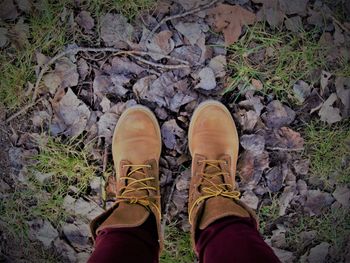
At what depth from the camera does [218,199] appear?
5.98ft

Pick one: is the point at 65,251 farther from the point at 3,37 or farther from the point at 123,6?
the point at 123,6

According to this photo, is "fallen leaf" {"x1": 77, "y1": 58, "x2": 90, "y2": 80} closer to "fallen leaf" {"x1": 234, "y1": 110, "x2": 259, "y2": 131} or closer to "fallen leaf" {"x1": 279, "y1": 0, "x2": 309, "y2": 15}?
"fallen leaf" {"x1": 234, "y1": 110, "x2": 259, "y2": 131}

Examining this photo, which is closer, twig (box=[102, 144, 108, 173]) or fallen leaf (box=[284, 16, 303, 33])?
fallen leaf (box=[284, 16, 303, 33])

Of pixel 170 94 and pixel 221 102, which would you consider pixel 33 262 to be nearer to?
pixel 170 94

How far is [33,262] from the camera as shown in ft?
7.31

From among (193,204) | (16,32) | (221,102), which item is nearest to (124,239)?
(193,204)

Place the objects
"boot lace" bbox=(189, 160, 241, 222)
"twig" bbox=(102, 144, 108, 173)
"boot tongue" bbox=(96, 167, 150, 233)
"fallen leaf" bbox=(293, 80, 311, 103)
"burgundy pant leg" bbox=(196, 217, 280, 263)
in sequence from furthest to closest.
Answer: "twig" bbox=(102, 144, 108, 173), "fallen leaf" bbox=(293, 80, 311, 103), "boot lace" bbox=(189, 160, 241, 222), "boot tongue" bbox=(96, 167, 150, 233), "burgundy pant leg" bbox=(196, 217, 280, 263)

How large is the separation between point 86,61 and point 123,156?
0.55 metres

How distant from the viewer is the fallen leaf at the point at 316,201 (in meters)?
2.07

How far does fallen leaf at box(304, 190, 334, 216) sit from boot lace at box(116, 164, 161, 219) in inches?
33.3

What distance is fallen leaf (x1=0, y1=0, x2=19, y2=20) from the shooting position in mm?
1943

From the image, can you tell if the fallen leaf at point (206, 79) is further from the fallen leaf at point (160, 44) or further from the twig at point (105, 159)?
the twig at point (105, 159)

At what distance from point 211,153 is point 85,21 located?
3.22ft

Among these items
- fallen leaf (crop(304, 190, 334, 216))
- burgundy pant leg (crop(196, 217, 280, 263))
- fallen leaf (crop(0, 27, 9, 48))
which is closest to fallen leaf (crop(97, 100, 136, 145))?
fallen leaf (crop(0, 27, 9, 48))
